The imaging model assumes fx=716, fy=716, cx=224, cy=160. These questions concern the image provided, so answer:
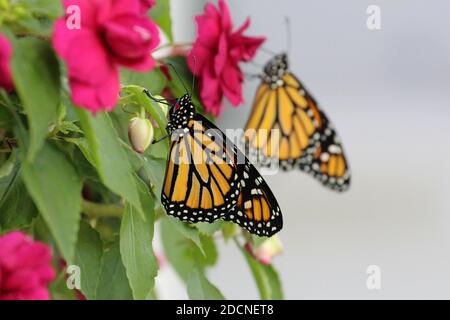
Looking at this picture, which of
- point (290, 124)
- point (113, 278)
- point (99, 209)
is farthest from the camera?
point (290, 124)

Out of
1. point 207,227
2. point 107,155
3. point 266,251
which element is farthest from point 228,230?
point 107,155

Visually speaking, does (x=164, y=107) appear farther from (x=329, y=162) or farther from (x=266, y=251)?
(x=329, y=162)

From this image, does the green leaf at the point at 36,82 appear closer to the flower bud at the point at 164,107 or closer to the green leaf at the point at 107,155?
the green leaf at the point at 107,155

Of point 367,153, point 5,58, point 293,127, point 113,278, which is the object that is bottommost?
point 367,153

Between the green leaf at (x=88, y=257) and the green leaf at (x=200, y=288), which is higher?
the green leaf at (x=88, y=257)

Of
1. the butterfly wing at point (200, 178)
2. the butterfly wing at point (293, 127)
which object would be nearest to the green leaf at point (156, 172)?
the butterfly wing at point (200, 178)

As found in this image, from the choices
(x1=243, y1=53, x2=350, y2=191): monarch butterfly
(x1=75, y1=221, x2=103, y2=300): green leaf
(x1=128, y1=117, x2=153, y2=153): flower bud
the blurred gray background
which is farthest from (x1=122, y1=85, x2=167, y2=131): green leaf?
the blurred gray background

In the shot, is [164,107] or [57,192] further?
[164,107]
